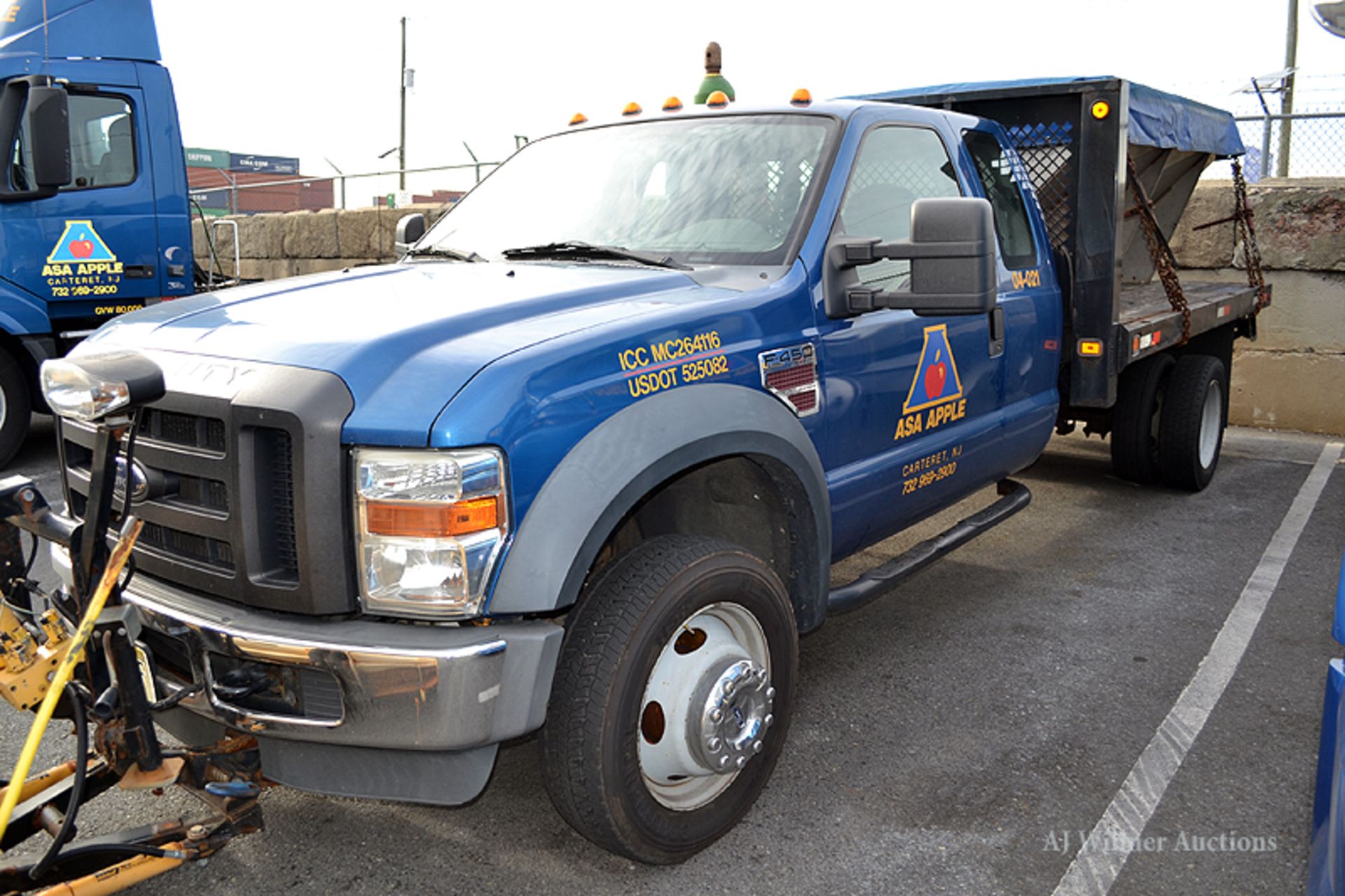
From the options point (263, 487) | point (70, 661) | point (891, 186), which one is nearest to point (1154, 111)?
point (891, 186)

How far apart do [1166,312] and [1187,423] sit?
77 cm

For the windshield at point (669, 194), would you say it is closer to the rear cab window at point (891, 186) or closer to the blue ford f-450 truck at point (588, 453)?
the blue ford f-450 truck at point (588, 453)

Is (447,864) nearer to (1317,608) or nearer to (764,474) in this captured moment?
(764,474)

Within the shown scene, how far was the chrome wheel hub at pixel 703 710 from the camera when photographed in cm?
277

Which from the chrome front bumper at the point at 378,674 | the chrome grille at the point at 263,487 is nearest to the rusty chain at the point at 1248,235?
the chrome front bumper at the point at 378,674

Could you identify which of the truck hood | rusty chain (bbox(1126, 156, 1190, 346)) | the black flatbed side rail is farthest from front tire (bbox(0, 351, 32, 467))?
rusty chain (bbox(1126, 156, 1190, 346))

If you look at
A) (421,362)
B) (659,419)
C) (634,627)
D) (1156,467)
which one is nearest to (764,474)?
(659,419)

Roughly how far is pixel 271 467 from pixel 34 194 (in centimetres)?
592

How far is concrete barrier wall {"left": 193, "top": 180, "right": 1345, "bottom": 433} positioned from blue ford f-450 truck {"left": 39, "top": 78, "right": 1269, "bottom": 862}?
538cm

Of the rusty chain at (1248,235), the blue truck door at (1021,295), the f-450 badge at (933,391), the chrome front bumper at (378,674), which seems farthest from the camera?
the rusty chain at (1248,235)

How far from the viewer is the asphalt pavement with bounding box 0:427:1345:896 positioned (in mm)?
2832

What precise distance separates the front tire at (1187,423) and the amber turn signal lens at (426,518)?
5211mm

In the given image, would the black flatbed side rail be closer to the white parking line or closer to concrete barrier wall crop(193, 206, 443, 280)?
the white parking line

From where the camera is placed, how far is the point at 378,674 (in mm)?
2305
